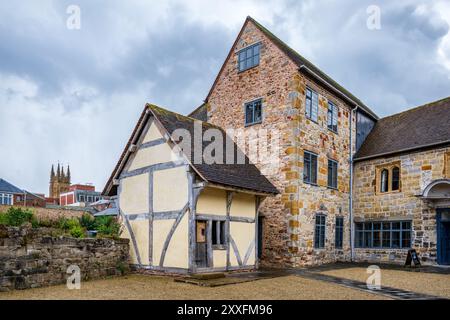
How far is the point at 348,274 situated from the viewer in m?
13.6

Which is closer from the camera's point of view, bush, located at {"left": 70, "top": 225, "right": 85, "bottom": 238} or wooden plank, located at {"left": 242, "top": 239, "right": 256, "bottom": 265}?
bush, located at {"left": 70, "top": 225, "right": 85, "bottom": 238}

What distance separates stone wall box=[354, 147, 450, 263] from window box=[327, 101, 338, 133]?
2.50m

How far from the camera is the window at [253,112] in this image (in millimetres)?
17906

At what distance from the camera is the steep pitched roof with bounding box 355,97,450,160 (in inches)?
682

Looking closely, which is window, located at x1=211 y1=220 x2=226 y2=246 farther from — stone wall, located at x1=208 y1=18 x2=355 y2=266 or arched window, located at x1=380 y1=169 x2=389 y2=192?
arched window, located at x1=380 y1=169 x2=389 y2=192

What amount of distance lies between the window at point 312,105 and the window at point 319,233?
166 inches

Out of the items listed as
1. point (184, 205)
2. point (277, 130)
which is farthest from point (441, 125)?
point (184, 205)

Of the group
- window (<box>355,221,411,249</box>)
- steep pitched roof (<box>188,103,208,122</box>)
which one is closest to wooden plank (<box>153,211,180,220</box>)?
steep pitched roof (<box>188,103,208,122</box>)

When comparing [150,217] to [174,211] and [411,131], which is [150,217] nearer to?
[174,211]

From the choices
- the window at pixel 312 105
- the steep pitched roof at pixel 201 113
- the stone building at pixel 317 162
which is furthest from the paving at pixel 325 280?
the steep pitched roof at pixel 201 113

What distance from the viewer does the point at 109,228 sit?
14086 mm

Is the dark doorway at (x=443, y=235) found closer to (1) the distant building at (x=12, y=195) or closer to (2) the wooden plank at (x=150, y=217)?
(2) the wooden plank at (x=150, y=217)
